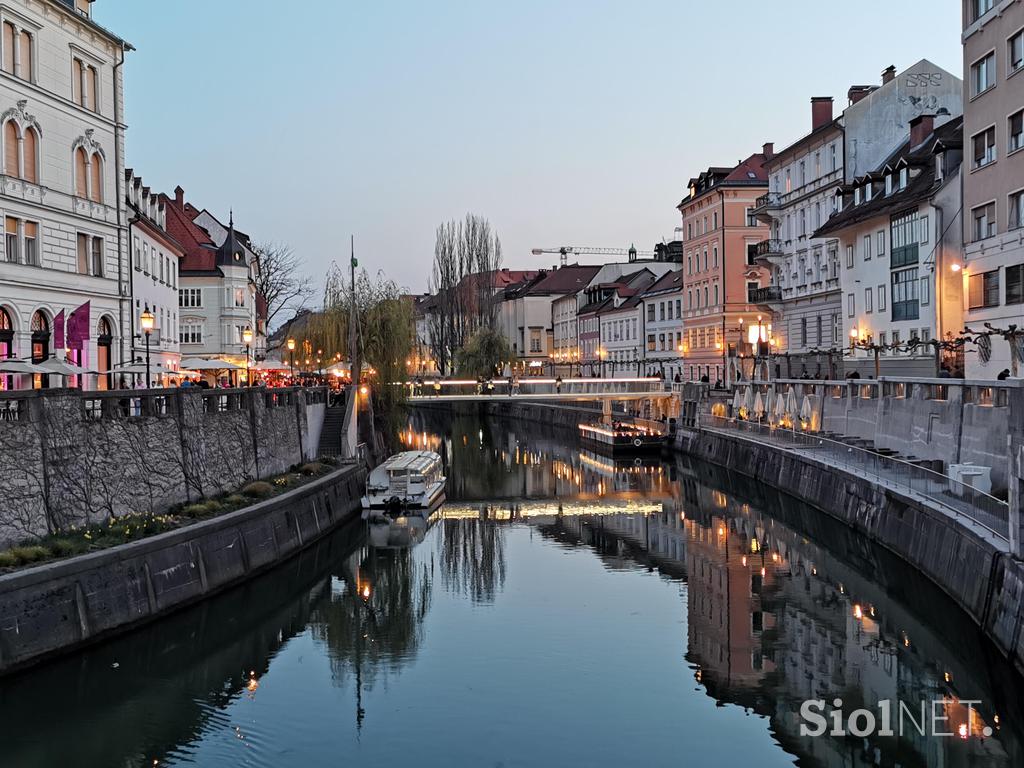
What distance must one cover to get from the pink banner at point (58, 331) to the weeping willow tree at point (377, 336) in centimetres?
1704

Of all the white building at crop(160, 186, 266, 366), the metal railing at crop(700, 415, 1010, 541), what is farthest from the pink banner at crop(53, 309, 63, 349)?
the white building at crop(160, 186, 266, 366)

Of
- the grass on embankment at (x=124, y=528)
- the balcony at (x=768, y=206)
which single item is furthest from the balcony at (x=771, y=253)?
the grass on embankment at (x=124, y=528)

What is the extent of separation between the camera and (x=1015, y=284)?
111ft

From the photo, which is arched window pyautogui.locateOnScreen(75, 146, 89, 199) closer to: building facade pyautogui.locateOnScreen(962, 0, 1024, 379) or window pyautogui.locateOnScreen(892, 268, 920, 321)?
building facade pyautogui.locateOnScreen(962, 0, 1024, 379)

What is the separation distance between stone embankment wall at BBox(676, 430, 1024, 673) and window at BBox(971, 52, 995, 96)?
12797 mm

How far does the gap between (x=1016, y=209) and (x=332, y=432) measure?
24.8 m

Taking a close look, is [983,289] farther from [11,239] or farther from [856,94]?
[11,239]

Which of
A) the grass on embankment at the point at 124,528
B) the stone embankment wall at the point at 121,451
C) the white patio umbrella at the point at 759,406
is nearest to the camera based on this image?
the grass on embankment at the point at 124,528

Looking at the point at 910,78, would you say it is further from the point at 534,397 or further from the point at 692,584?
the point at 692,584

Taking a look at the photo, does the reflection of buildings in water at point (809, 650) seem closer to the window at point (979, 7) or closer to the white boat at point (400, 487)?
the white boat at point (400, 487)

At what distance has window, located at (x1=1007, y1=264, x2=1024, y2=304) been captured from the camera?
33312 millimetres

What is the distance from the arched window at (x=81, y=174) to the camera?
115 feet

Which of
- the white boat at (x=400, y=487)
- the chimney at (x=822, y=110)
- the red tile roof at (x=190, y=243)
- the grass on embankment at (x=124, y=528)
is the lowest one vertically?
the white boat at (x=400, y=487)

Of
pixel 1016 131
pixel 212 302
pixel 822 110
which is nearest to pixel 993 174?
pixel 1016 131
